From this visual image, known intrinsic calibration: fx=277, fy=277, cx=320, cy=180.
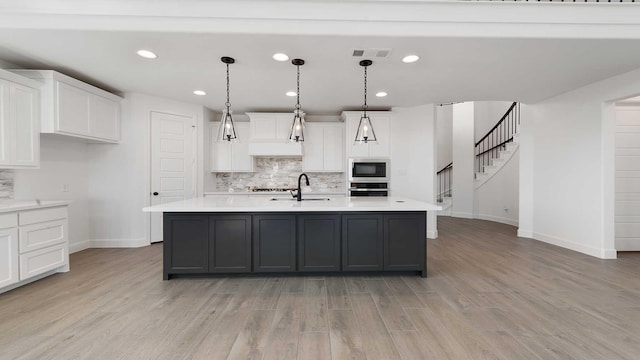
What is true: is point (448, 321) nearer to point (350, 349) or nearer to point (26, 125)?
point (350, 349)

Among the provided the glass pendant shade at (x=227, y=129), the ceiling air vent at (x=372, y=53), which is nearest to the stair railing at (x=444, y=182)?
the ceiling air vent at (x=372, y=53)

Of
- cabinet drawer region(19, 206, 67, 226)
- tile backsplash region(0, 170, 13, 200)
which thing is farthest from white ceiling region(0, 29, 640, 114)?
cabinet drawer region(19, 206, 67, 226)

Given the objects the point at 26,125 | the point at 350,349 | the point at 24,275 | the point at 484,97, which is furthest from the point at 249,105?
the point at 350,349

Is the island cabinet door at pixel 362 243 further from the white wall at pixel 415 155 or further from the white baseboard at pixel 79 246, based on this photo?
the white baseboard at pixel 79 246

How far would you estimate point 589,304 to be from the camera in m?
2.56

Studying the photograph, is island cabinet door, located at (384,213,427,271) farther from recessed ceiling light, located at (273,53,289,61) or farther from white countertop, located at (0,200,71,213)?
white countertop, located at (0,200,71,213)

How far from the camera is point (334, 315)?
2383 millimetres

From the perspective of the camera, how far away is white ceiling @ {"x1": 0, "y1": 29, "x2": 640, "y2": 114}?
2789 mm

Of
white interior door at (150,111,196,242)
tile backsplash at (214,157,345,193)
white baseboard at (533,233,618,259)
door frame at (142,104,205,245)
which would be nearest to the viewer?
white baseboard at (533,233,618,259)

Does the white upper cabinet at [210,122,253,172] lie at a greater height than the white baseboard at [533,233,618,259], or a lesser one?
greater

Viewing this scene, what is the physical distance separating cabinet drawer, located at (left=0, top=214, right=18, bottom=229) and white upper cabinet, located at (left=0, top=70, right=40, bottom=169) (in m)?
0.63

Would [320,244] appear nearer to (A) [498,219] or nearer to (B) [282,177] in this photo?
(B) [282,177]

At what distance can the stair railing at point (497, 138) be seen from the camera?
285 inches

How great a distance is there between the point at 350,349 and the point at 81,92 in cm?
467
